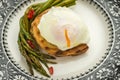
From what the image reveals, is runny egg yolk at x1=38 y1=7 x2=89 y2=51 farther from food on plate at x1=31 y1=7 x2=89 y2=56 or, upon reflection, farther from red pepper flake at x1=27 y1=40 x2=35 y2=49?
red pepper flake at x1=27 y1=40 x2=35 y2=49

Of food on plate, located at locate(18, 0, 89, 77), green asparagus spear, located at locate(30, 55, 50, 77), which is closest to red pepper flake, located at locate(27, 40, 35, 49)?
food on plate, located at locate(18, 0, 89, 77)

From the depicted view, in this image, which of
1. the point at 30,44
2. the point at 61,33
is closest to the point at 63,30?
the point at 61,33

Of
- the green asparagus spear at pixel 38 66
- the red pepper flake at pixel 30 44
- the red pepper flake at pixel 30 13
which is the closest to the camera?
the green asparagus spear at pixel 38 66

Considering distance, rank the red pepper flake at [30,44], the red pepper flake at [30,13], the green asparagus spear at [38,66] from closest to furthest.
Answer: the green asparagus spear at [38,66]
the red pepper flake at [30,44]
the red pepper flake at [30,13]

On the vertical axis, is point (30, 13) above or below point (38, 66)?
above

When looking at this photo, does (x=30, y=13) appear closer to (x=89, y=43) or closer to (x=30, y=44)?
(x=30, y=44)

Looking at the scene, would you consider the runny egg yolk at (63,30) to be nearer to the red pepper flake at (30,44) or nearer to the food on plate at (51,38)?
the food on plate at (51,38)

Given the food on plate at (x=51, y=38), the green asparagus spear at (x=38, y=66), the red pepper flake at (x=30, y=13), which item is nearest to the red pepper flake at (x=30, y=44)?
the food on plate at (x=51, y=38)

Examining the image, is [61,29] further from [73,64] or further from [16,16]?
[16,16]

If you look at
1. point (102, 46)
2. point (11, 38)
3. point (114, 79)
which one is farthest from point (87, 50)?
Result: point (11, 38)
